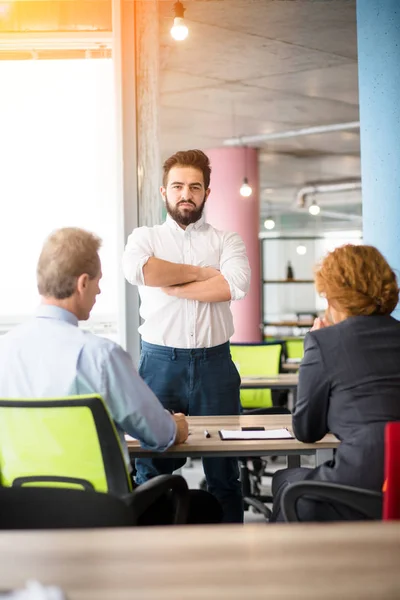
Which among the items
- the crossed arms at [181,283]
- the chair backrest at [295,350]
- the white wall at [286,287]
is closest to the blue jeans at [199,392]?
the crossed arms at [181,283]

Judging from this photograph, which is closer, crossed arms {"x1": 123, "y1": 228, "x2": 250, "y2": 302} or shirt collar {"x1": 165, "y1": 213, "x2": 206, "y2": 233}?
crossed arms {"x1": 123, "y1": 228, "x2": 250, "y2": 302}

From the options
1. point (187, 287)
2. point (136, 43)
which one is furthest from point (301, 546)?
point (136, 43)

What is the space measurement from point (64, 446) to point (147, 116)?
289cm

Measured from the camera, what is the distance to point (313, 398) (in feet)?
7.30

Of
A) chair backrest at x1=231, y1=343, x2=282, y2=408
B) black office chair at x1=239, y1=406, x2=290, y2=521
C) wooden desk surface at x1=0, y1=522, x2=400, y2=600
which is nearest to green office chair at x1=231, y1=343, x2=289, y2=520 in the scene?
chair backrest at x1=231, y1=343, x2=282, y2=408

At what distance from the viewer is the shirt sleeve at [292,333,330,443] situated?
220 centimetres

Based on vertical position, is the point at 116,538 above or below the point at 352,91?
below

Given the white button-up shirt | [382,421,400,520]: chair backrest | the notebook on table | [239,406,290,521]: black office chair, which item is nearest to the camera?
[382,421,400,520]: chair backrest

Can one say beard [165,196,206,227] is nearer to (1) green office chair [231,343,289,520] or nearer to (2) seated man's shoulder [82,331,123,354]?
(2) seated man's shoulder [82,331,123,354]

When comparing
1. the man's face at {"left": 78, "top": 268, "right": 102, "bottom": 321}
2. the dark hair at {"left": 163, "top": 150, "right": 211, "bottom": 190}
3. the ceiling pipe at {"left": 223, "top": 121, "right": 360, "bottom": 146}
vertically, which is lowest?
the man's face at {"left": 78, "top": 268, "right": 102, "bottom": 321}

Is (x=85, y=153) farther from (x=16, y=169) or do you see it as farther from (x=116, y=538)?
(x=116, y=538)

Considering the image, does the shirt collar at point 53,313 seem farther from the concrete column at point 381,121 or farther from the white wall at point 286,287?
the white wall at point 286,287

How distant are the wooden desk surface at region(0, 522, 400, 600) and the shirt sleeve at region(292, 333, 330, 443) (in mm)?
937

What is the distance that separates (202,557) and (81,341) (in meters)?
1.04
